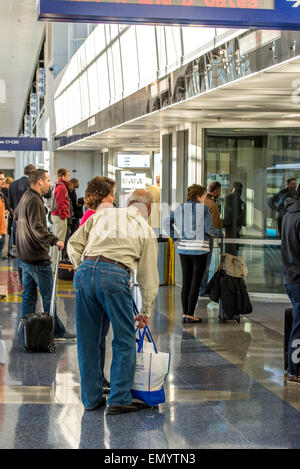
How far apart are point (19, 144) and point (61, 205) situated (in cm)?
1138

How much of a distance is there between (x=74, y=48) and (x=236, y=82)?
671 inches

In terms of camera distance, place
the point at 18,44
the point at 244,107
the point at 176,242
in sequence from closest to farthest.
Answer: the point at 244,107, the point at 176,242, the point at 18,44

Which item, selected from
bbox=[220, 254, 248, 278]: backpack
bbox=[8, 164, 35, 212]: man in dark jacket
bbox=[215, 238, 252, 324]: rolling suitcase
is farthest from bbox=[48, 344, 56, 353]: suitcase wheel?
bbox=[8, 164, 35, 212]: man in dark jacket

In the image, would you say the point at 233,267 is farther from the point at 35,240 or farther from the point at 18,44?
the point at 18,44

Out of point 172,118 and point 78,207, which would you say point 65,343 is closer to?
point 172,118

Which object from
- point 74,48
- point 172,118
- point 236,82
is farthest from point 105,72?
point 236,82

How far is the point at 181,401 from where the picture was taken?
5.87 meters

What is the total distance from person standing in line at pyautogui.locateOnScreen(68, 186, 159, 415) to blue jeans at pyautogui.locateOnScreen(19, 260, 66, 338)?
2335mm

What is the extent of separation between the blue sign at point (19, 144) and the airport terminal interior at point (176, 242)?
518 centimetres

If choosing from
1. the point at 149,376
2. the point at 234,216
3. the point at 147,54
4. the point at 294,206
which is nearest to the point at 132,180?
the point at 147,54

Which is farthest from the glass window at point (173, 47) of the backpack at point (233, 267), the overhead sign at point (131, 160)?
the overhead sign at point (131, 160)

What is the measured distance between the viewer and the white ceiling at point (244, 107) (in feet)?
23.4

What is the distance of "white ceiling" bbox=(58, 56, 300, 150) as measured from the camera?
7121 mm

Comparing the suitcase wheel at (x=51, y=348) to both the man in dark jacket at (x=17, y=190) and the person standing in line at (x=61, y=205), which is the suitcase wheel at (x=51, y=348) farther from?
the person standing in line at (x=61, y=205)
